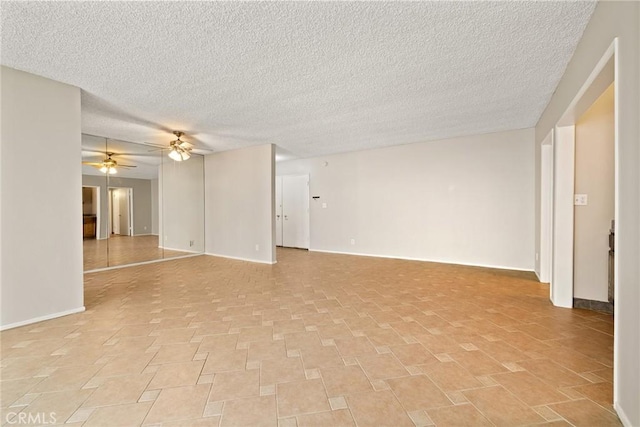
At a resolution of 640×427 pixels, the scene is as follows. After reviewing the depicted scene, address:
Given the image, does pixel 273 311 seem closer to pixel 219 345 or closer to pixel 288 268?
pixel 219 345

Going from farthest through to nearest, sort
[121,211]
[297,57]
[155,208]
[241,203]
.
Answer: [155,208], [121,211], [241,203], [297,57]

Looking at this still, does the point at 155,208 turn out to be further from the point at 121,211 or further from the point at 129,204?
the point at 121,211

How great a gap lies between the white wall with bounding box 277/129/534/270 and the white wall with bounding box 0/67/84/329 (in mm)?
5127

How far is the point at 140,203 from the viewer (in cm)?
707

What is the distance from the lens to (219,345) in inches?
92.0

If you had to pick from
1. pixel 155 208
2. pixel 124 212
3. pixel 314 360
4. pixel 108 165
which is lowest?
pixel 314 360

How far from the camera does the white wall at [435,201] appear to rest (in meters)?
4.99

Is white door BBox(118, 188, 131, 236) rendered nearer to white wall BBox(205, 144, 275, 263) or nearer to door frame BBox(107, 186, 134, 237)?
door frame BBox(107, 186, 134, 237)

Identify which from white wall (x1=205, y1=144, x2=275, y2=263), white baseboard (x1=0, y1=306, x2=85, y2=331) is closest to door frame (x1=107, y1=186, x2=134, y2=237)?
white wall (x1=205, y1=144, x2=275, y2=263)

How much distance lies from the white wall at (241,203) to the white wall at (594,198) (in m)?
4.83

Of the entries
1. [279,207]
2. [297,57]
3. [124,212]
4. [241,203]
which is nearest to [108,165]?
[124,212]

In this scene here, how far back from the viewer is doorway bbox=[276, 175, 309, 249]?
7.81 meters
